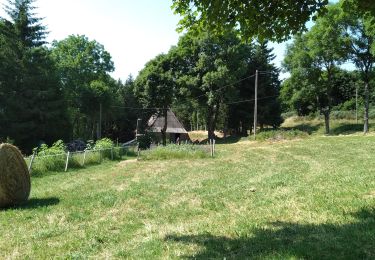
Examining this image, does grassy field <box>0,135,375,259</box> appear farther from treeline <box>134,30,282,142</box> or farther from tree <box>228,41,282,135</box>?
tree <box>228,41,282,135</box>

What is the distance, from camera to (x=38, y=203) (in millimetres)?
12742

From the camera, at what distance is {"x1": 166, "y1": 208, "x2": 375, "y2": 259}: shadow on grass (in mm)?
5926

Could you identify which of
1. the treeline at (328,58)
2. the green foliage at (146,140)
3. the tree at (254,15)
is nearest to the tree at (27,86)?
the green foliage at (146,140)

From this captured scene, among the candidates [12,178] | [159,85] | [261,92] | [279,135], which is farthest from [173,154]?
[261,92]

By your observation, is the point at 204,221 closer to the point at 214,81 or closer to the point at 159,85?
the point at 214,81

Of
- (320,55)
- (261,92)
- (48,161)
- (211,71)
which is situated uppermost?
(320,55)

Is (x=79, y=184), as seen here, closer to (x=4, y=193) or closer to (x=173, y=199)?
(x=4, y=193)

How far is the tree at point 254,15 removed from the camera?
24.7 ft

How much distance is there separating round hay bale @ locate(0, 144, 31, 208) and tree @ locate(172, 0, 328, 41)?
678cm

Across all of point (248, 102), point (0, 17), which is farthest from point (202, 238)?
point (248, 102)

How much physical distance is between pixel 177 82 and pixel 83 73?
626 inches

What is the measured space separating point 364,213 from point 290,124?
206 feet

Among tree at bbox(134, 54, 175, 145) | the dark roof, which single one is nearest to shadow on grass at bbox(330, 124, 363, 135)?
tree at bbox(134, 54, 175, 145)

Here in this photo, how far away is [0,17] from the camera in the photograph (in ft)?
175
